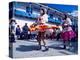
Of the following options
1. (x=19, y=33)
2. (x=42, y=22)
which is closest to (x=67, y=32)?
(x=42, y=22)

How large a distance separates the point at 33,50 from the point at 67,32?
11.7 inches

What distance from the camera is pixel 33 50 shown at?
1511mm

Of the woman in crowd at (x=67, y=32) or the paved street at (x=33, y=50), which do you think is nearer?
the paved street at (x=33, y=50)

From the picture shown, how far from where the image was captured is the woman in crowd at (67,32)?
162cm

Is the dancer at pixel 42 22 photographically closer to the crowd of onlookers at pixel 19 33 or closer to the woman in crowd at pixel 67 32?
the crowd of onlookers at pixel 19 33

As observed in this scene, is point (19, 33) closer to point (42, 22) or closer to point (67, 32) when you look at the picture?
point (42, 22)

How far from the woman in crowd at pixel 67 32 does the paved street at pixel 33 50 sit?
5 cm

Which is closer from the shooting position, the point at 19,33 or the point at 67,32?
the point at 19,33

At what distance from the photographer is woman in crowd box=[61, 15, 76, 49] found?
1.62 metres

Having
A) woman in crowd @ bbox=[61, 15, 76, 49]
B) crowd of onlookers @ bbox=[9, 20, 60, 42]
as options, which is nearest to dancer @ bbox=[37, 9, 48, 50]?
crowd of onlookers @ bbox=[9, 20, 60, 42]

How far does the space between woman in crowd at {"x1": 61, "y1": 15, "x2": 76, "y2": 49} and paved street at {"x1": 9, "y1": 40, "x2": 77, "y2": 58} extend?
5 centimetres

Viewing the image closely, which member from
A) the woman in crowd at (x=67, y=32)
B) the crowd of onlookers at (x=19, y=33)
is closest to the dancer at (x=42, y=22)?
the crowd of onlookers at (x=19, y=33)
